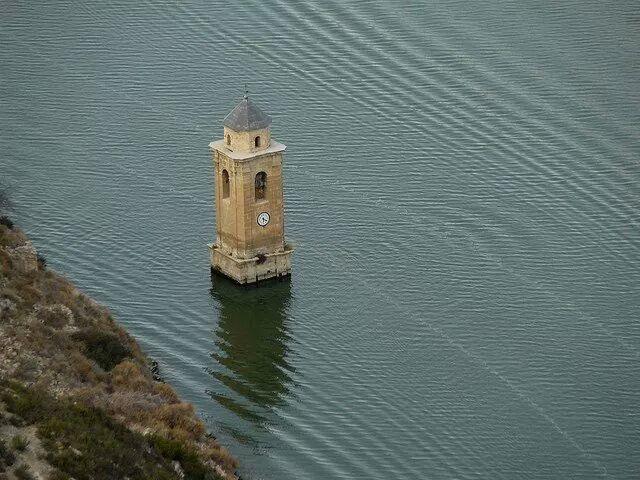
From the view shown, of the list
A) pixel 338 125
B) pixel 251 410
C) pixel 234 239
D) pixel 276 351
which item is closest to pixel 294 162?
pixel 338 125

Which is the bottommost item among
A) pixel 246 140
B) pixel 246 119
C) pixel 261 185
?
pixel 261 185

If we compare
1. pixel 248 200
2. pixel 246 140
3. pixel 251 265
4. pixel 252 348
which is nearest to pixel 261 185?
pixel 248 200

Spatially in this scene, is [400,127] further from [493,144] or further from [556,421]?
[556,421]

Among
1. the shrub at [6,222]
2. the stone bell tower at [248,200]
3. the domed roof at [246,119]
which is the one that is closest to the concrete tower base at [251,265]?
the stone bell tower at [248,200]

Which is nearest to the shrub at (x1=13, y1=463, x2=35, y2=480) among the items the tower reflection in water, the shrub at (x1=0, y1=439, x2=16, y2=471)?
the shrub at (x1=0, y1=439, x2=16, y2=471)

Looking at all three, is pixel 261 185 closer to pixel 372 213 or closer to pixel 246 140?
pixel 246 140
